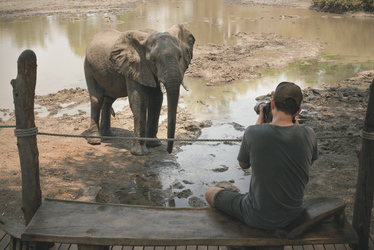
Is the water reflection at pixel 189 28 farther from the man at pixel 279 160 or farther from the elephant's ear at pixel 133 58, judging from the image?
the man at pixel 279 160

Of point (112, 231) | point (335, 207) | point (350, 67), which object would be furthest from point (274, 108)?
point (350, 67)

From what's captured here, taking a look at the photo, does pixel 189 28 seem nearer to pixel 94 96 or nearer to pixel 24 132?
pixel 94 96

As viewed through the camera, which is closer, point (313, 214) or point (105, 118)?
point (313, 214)

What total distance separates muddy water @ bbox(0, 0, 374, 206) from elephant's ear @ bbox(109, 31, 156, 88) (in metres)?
1.61

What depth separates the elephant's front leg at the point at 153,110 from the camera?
7.70 meters

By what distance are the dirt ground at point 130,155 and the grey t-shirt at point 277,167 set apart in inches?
47.8

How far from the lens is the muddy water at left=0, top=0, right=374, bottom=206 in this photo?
757cm

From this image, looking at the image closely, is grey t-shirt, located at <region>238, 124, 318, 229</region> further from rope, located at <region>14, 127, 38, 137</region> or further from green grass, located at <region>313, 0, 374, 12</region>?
green grass, located at <region>313, 0, 374, 12</region>

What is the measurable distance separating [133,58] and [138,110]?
0.92 meters

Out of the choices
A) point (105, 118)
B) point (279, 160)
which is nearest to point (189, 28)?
point (105, 118)

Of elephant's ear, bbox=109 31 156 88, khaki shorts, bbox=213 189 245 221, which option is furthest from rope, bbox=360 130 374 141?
elephant's ear, bbox=109 31 156 88

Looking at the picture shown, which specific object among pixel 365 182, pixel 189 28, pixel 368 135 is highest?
pixel 368 135

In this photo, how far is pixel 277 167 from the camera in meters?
3.16

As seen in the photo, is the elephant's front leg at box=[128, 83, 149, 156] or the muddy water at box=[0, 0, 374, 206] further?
the muddy water at box=[0, 0, 374, 206]
